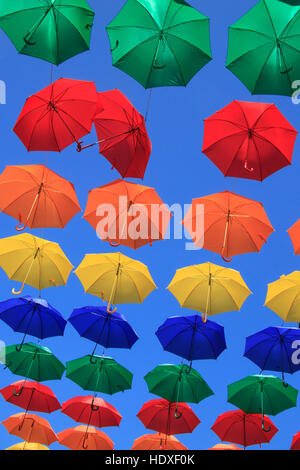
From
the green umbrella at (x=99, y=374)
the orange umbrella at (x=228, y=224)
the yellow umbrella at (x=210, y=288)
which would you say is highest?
the orange umbrella at (x=228, y=224)

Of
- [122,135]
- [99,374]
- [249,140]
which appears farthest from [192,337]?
[122,135]

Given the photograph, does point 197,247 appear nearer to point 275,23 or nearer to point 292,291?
point 292,291

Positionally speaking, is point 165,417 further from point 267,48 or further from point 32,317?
point 267,48

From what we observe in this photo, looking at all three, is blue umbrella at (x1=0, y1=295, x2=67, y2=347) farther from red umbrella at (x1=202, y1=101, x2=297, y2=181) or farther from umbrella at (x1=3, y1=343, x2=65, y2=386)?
red umbrella at (x1=202, y1=101, x2=297, y2=181)

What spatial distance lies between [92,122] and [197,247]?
10.8ft

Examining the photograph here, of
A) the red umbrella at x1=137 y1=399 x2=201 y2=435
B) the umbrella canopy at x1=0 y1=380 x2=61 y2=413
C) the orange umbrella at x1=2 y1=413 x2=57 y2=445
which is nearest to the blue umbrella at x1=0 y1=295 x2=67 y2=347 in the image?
the umbrella canopy at x1=0 y1=380 x2=61 y2=413

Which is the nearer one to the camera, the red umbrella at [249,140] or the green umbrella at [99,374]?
the red umbrella at [249,140]

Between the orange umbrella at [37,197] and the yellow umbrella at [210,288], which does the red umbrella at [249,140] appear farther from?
the orange umbrella at [37,197]

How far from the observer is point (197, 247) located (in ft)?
33.8

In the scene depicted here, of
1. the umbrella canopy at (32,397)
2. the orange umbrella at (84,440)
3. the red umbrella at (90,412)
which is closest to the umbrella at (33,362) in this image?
the umbrella canopy at (32,397)

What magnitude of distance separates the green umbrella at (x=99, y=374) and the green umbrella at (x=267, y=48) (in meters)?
7.47

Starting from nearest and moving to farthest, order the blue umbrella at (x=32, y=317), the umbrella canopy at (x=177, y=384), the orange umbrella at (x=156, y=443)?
the blue umbrella at (x=32, y=317), the umbrella canopy at (x=177, y=384), the orange umbrella at (x=156, y=443)

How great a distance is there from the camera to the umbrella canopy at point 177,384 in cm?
1244
